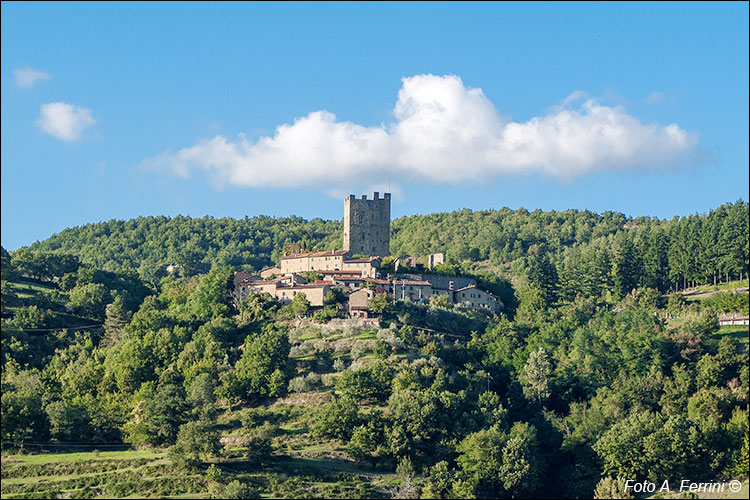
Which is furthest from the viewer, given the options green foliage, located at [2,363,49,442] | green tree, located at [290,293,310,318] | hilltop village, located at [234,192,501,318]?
hilltop village, located at [234,192,501,318]

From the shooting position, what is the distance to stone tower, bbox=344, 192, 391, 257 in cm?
9994

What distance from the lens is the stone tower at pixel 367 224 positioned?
99938mm

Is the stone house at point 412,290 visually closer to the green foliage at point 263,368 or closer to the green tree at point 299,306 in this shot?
the green tree at point 299,306

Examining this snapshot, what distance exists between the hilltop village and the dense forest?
1661 mm

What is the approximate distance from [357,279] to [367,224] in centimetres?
1512

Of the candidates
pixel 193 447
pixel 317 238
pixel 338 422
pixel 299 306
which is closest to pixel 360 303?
Result: pixel 299 306

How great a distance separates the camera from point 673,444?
2453 inches

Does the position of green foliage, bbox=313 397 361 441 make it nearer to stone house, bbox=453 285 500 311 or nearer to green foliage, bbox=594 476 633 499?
green foliage, bbox=594 476 633 499

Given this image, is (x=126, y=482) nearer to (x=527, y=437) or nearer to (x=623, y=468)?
(x=527, y=437)

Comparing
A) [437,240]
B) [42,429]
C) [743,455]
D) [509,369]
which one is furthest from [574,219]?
[42,429]

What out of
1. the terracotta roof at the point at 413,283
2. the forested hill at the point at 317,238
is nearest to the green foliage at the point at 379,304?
the terracotta roof at the point at 413,283

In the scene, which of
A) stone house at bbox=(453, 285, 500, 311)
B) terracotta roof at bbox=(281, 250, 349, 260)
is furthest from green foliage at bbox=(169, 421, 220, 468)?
terracotta roof at bbox=(281, 250, 349, 260)

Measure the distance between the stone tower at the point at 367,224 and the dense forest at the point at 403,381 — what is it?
9990 millimetres

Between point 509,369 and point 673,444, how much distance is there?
16528 mm
